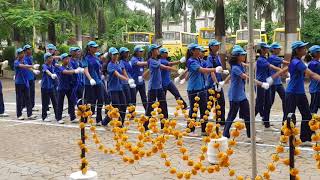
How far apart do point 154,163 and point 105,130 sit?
284cm

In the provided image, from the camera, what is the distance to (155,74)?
28.9ft

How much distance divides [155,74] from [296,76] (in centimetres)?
277

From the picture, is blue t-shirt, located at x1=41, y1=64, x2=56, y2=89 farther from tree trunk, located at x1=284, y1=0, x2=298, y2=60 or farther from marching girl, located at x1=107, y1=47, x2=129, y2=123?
tree trunk, located at x1=284, y1=0, x2=298, y2=60

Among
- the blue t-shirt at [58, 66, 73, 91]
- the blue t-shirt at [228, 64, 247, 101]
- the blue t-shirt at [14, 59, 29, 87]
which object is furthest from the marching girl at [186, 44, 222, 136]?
the blue t-shirt at [14, 59, 29, 87]

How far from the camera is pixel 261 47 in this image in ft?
27.2

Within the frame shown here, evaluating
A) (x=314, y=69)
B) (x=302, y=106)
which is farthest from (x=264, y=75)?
(x=302, y=106)

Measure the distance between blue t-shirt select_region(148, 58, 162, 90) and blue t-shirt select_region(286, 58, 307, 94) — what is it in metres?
2.61

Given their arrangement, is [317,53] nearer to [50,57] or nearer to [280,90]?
[280,90]

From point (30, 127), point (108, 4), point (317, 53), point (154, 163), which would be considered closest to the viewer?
point (154, 163)

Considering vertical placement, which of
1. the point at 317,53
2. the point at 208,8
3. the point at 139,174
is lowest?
the point at 139,174

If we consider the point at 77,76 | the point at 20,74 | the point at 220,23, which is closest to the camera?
the point at 77,76

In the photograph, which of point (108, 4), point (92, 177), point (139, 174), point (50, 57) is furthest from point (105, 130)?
point (108, 4)

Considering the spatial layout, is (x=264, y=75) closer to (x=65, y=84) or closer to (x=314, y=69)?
(x=314, y=69)

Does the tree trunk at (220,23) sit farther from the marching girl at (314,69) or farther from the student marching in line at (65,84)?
the marching girl at (314,69)
